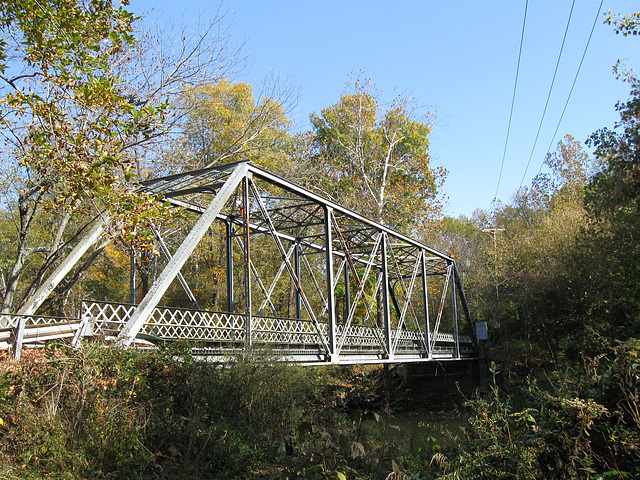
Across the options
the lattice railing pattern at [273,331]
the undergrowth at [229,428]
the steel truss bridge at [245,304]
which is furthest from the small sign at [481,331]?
the undergrowth at [229,428]

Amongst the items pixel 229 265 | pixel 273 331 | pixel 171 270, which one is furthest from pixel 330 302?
pixel 171 270

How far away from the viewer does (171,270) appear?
9180 mm

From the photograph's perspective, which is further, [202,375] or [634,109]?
[634,109]

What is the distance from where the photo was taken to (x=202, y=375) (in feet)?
24.6

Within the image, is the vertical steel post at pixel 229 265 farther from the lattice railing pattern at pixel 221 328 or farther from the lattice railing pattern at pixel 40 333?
the lattice railing pattern at pixel 40 333

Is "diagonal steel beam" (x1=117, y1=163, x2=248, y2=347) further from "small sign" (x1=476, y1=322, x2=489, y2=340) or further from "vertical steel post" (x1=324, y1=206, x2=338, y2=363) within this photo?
"small sign" (x1=476, y1=322, x2=489, y2=340)

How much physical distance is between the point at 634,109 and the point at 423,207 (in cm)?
1269

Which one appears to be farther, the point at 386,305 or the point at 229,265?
the point at 386,305

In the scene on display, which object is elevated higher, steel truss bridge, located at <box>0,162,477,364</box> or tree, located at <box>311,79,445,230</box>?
tree, located at <box>311,79,445,230</box>

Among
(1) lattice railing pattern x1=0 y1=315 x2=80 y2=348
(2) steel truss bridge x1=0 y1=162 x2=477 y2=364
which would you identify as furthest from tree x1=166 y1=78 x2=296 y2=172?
(1) lattice railing pattern x1=0 y1=315 x2=80 y2=348

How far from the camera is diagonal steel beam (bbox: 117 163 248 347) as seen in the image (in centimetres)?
786

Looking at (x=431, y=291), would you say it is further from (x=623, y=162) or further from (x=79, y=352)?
(x=79, y=352)

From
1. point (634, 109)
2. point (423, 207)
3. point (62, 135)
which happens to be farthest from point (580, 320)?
point (62, 135)

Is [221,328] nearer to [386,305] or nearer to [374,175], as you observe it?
[386,305]
